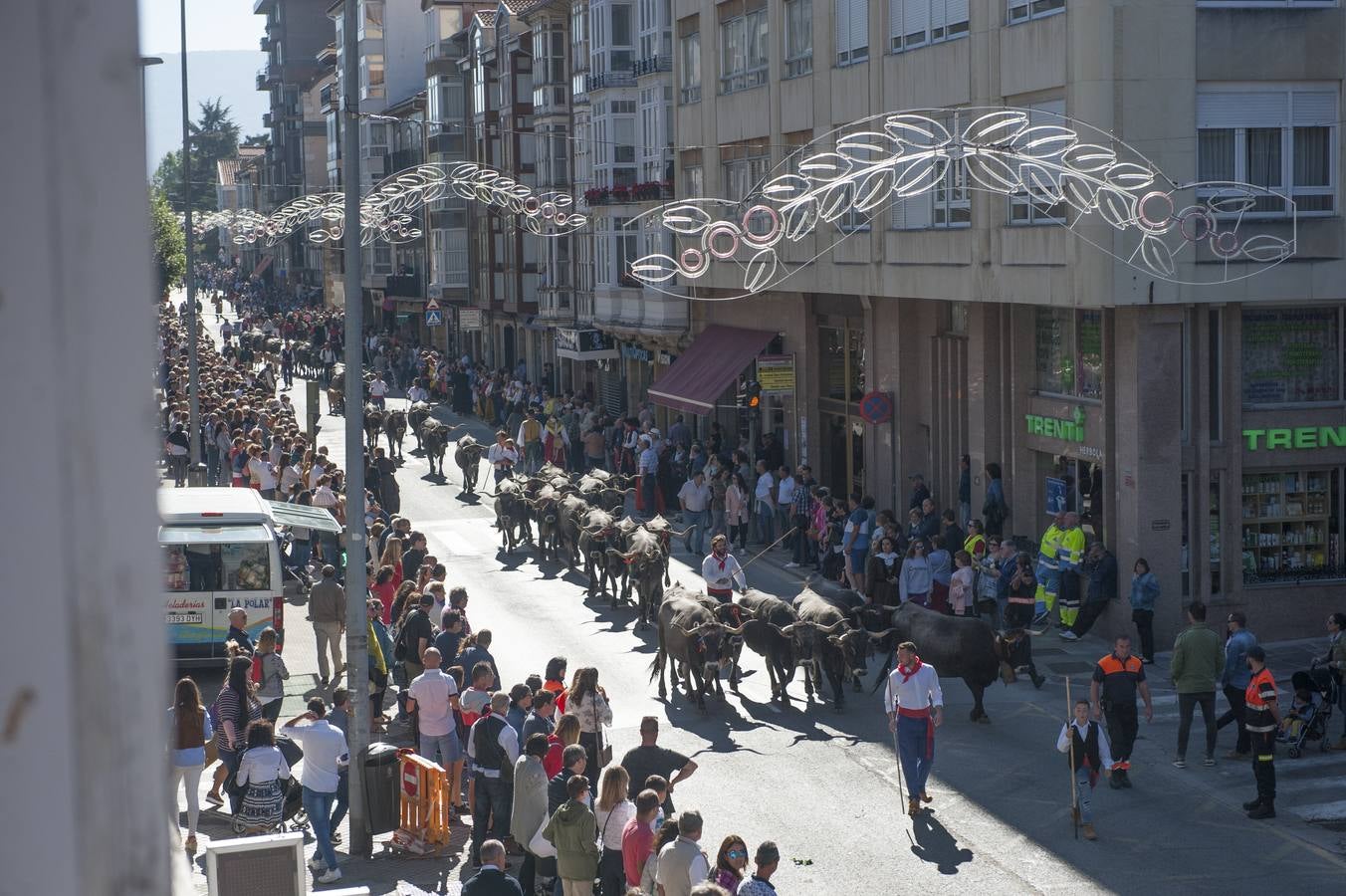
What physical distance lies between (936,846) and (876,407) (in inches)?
687

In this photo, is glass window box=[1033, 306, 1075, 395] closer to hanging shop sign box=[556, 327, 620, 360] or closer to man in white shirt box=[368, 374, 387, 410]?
hanging shop sign box=[556, 327, 620, 360]

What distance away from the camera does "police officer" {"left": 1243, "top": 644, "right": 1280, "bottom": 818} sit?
15.6m

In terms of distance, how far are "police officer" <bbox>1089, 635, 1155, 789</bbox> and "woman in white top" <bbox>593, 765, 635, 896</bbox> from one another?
5.65 meters

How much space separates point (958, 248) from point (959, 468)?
14.5ft

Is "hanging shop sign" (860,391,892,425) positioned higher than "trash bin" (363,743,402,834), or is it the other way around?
"hanging shop sign" (860,391,892,425)

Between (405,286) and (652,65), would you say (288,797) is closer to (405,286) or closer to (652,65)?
(652,65)

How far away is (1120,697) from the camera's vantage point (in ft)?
55.1

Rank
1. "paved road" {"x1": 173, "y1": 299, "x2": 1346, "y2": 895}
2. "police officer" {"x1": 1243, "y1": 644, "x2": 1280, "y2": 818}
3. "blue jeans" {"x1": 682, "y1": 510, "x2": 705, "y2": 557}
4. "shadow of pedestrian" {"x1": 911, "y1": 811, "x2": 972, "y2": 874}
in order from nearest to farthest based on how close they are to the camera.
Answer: "paved road" {"x1": 173, "y1": 299, "x2": 1346, "y2": 895}, "shadow of pedestrian" {"x1": 911, "y1": 811, "x2": 972, "y2": 874}, "police officer" {"x1": 1243, "y1": 644, "x2": 1280, "y2": 818}, "blue jeans" {"x1": 682, "y1": 510, "x2": 705, "y2": 557}

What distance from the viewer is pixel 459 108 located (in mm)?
72812

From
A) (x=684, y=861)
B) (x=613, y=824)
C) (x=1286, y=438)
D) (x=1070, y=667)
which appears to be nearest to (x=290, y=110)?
(x=1286, y=438)

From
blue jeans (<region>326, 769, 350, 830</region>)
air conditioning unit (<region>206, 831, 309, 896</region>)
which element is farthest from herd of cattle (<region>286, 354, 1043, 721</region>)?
air conditioning unit (<region>206, 831, 309, 896</region>)

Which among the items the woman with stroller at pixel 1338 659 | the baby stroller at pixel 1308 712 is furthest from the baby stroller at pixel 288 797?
the woman with stroller at pixel 1338 659

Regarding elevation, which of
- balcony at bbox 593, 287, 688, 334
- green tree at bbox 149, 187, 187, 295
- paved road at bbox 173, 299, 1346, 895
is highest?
green tree at bbox 149, 187, 187, 295

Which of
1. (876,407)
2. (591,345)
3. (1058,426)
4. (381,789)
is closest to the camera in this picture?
(381,789)
